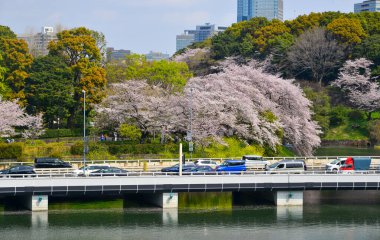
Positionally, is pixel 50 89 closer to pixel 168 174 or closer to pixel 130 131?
pixel 130 131

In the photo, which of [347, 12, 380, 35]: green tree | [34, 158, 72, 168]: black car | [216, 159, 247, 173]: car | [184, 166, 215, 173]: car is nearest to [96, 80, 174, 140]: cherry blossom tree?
[34, 158, 72, 168]: black car

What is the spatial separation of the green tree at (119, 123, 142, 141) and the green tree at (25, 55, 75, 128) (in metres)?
13.5

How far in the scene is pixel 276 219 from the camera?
59.8 meters

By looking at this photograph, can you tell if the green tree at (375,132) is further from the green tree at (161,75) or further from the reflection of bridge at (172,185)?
the reflection of bridge at (172,185)

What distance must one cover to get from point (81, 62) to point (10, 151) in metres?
24.7

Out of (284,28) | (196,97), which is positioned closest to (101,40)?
(196,97)

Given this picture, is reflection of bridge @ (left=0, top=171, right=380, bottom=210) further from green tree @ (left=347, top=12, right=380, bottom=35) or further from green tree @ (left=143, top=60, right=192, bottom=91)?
green tree @ (left=347, top=12, right=380, bottom=35)

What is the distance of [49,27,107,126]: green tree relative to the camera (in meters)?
Result: 98.1

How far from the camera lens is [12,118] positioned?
292 feet

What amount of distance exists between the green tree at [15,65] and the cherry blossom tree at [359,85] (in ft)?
175

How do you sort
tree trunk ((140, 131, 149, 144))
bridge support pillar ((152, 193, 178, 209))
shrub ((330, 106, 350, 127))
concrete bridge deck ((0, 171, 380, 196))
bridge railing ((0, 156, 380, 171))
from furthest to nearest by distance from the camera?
shrub ((330, 106, 350, 127)), tree trunk ((140, 131, 149, 144)), bridge railing ((0, 156, 380, 171)), bridge support pillar ((152, 193, 178, 209)), concrete bridge deck ((0, 171, 380, 196))

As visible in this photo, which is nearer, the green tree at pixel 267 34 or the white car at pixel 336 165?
the white car at pixel 336 165

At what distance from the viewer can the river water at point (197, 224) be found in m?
54.4

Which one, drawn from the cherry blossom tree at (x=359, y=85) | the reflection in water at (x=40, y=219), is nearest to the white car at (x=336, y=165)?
the reflection in water at (x=40, y=219)
